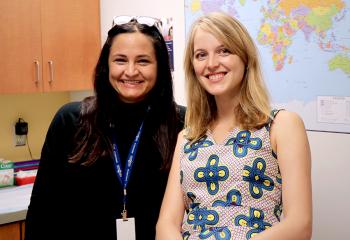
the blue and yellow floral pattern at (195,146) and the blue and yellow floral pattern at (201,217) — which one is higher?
the blue and yellow floral pattern at (195,146)

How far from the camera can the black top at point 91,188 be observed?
171 centimetres

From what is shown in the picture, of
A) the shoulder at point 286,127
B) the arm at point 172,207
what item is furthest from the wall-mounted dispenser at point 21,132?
the shoulder at point 286,127

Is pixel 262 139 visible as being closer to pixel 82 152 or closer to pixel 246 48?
pixel 246 48

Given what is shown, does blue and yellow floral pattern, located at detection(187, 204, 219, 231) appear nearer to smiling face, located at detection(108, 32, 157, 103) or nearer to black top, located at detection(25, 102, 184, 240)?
black top, located at detection(25, 102, 184, 240)

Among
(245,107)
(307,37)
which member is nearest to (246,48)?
(245,107)

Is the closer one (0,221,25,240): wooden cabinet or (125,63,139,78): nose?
(125,63,139,78): nose

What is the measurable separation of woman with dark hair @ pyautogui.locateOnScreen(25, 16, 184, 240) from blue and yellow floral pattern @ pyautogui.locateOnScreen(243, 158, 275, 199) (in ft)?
1.38

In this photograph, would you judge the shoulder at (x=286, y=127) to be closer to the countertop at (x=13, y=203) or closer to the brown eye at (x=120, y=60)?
the brown eye at (x=120, y=60)

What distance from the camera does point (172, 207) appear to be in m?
1.58

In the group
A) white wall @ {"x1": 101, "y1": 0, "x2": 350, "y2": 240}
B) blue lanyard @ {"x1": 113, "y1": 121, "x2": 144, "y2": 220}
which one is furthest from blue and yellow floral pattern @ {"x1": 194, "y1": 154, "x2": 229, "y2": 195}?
white wall @ {"x1": 101, "y1": 0, "x2": 350, "y2": 240}

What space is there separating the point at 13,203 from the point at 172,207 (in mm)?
1231

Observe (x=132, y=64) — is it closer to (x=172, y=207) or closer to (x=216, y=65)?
(x=216, y=65)

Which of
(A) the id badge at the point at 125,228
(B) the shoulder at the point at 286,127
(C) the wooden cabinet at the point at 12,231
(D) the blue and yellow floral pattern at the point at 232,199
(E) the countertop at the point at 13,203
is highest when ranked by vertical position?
(B) the shoulder at the point at 286,127

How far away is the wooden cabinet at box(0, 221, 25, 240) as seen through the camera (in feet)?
7.58
